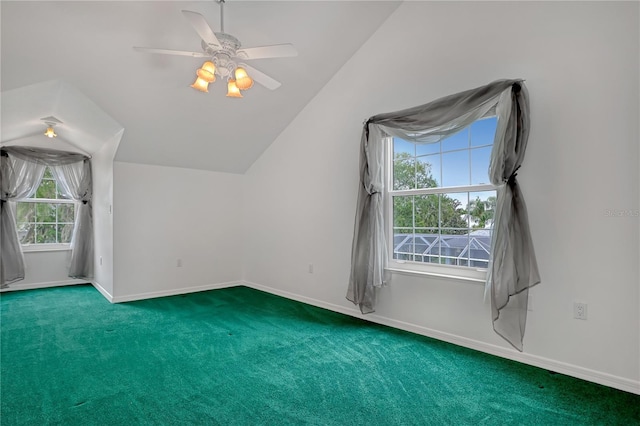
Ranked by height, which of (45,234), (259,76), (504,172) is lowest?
(45,234)

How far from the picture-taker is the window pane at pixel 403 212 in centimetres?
339

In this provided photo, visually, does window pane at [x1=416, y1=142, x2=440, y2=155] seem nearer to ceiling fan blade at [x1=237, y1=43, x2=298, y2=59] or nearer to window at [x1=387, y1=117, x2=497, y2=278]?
window at [x1=387, y1=117, x2=497, y2=278]

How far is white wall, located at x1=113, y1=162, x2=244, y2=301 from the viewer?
4.45 metres

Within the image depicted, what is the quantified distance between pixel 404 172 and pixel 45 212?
19.4 ft

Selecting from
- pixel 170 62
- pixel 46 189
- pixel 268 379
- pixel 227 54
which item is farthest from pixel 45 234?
pixel 268 379

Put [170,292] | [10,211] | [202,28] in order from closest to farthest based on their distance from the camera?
[202,28] < [170,292] < [10,211]

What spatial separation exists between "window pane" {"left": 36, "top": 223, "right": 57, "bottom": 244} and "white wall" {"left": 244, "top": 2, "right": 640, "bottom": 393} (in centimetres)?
547

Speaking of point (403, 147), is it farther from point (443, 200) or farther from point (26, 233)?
point (26, 233)

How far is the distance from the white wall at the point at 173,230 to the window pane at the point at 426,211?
3.19 metres

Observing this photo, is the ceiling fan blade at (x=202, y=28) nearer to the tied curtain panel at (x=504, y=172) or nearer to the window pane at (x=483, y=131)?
the tied curtain panel at (x=504, y=172)

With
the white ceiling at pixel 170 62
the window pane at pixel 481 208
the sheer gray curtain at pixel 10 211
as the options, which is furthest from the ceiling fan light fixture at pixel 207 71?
the sheer gray curtain at pixel 10 211

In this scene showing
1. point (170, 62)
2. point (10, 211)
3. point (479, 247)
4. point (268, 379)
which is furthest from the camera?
point (10, 211)

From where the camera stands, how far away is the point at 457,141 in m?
3.08

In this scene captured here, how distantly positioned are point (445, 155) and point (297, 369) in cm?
229
